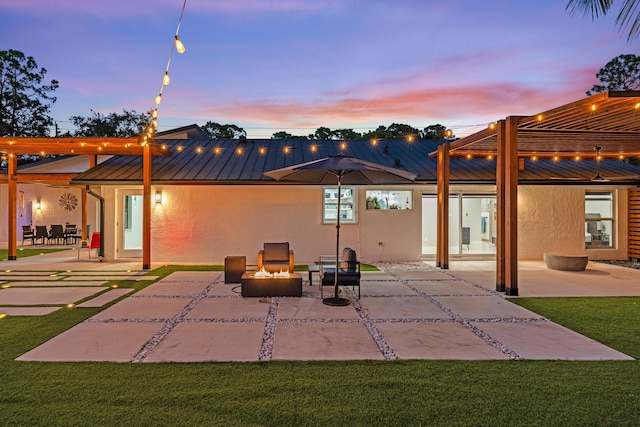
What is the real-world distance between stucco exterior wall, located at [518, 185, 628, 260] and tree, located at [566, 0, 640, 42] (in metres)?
8.01

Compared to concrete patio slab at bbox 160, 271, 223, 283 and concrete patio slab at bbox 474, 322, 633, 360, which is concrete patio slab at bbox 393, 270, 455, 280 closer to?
concrete patio slab at bbox 474, 322, 633, 360

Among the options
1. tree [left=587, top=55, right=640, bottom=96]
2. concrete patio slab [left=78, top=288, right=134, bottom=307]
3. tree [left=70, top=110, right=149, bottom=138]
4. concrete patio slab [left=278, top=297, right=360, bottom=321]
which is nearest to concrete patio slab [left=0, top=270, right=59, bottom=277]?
concrete patio slab [left=78, top=288, right=134, bottom=307]

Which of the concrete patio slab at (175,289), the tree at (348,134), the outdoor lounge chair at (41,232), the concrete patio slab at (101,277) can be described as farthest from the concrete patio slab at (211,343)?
the tree at (348,134)

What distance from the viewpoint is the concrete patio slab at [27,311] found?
5602 millimetres

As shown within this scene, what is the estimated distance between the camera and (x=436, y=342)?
4461 millimetres

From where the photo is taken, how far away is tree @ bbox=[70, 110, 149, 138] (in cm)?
3095

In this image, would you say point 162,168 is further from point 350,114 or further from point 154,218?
point 350,114

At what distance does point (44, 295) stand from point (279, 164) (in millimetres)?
7568

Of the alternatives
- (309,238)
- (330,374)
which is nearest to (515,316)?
(330,374)

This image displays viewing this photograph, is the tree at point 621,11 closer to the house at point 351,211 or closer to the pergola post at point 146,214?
the house at point 351,211

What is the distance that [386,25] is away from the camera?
1035cm

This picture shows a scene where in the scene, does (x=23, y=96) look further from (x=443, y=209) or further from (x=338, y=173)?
(x=443, y=209)

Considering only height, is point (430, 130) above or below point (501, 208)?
above

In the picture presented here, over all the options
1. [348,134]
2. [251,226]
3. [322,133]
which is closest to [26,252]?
[251,226]
